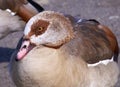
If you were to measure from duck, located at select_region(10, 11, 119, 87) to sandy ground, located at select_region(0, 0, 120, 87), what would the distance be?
6.39ft

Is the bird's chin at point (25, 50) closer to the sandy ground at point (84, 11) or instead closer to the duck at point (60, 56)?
Result: the duck at point (60, 56)

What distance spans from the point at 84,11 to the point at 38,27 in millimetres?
3813

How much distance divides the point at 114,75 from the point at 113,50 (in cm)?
29

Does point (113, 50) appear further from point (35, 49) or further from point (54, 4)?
point (54, 4)

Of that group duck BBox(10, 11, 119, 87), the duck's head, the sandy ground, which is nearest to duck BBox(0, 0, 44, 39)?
the sandy ground

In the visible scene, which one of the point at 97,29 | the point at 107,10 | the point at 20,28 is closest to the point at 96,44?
the point at 97,29

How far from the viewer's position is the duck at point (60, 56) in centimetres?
425

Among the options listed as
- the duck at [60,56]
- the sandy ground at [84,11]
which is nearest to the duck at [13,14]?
the sandy ground at [84,11]

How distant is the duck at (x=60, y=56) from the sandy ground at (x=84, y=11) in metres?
1.95

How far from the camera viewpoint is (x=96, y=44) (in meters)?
5.14

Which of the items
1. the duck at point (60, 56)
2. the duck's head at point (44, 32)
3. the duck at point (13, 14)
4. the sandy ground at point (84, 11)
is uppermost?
the duck's head at point (44, 32)

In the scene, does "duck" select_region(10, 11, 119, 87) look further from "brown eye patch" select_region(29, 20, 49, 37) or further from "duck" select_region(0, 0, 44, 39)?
"duck" select_region(0, 0, 44, 39)

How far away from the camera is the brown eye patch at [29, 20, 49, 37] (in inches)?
166

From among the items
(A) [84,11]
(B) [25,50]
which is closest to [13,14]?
(A) [84,11]
